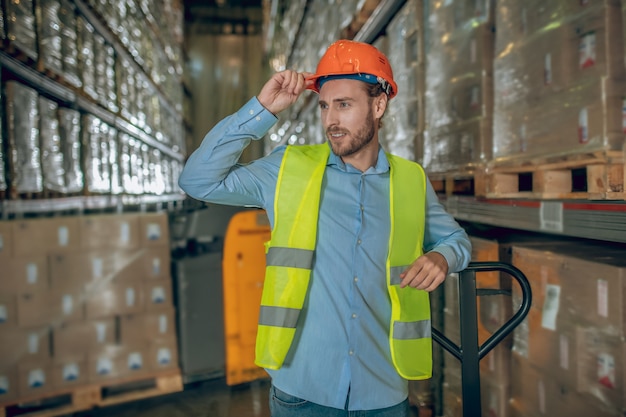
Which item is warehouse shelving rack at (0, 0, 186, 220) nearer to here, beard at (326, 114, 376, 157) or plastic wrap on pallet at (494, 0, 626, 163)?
beard at (326, 114, 376, 157)

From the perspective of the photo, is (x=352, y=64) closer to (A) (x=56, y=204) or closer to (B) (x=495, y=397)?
(B) (x=495, y=397)

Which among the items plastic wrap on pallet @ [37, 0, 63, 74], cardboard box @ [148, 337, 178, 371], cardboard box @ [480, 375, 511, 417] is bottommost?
cardboard box @ [148, 337, 178, 371]

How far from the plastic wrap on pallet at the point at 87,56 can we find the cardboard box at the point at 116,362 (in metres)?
2.40

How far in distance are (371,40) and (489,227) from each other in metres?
1.90

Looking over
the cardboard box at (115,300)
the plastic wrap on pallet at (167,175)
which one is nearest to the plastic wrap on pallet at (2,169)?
the cardboard box at (115,300)

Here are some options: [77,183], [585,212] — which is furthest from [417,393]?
[77,183]

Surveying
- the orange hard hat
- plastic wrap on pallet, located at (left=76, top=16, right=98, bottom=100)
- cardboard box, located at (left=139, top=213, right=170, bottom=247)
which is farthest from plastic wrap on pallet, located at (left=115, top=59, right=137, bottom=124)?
the orange hard hat

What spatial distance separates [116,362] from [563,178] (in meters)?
3.34

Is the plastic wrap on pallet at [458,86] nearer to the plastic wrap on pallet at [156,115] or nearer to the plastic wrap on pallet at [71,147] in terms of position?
the plastic wrap on pallet at [71,147]

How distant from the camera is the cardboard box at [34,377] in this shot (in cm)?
298

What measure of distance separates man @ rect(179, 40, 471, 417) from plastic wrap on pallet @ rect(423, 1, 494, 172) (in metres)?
0.99

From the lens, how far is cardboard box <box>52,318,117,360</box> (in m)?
3.13

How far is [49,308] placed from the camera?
3.06 meters

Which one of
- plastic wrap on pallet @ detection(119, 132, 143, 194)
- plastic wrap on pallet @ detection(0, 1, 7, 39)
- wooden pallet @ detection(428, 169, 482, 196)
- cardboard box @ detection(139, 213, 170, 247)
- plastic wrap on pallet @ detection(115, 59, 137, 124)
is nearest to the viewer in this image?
wooden pallet @ detection(428, 169, 482, 196)
